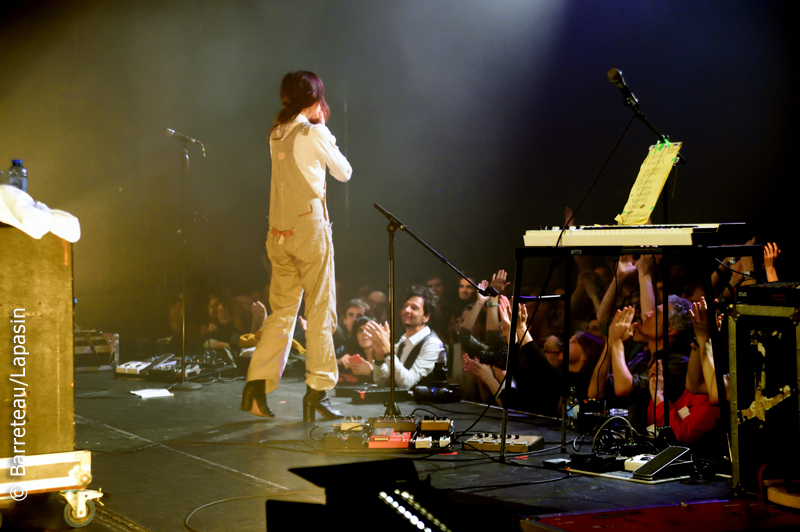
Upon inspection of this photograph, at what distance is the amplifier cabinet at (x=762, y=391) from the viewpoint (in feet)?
8.04

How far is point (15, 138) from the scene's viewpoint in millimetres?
6172

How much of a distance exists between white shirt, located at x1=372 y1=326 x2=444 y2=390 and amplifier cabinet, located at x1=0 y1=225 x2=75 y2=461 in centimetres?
298

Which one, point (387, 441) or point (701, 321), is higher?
point (701, 321)

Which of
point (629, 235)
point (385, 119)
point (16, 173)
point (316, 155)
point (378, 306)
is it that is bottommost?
point (378, 306)

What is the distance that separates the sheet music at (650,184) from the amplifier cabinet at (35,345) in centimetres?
238

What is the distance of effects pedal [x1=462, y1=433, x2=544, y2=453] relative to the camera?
3.28 metres

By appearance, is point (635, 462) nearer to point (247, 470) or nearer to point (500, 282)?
point (247, 470)

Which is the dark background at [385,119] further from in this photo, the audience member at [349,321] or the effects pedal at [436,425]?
the effects pedal at [436,425]

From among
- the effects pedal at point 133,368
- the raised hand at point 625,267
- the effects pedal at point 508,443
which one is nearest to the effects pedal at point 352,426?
the effects pedal at point 508,443

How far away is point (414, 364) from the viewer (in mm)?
5152

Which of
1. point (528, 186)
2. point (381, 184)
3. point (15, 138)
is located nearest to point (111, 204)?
point (15, 138)

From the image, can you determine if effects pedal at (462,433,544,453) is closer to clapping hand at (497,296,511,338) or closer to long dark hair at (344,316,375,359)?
clapping hand at (497,296,511,338)

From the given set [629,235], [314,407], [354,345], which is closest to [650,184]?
[629,235]

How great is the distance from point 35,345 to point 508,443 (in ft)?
7.14
